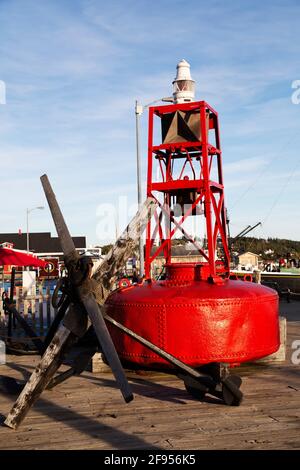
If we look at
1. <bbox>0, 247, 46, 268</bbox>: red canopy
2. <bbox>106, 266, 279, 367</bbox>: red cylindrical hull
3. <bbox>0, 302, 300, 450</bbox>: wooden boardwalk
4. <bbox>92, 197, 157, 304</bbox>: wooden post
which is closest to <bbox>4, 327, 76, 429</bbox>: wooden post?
Answer: <bbox>0, 302, 300, 450</bbox>: wooden boardwalk

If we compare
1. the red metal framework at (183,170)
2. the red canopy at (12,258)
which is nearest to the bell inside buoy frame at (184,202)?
the red metal framework at (183,170)

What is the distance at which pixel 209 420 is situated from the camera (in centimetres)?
677

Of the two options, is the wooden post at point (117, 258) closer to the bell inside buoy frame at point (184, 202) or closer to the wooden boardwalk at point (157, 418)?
the wooden boardwalk at point (157, 418)

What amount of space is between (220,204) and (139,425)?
5.63m

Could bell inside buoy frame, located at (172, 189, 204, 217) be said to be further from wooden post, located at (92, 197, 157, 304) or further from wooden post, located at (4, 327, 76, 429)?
wooden post, located at (4, 327, 76, 429)

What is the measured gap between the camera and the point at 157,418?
273 inches

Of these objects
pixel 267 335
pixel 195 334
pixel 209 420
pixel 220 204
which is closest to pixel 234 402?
pixel 209 420

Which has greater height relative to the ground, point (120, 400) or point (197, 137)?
point (197, 137)

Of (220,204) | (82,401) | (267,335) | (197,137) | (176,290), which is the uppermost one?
(197,137)

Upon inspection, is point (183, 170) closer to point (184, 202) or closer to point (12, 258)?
point (184, 202)

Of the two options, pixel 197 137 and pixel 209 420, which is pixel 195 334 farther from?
pixel 197 137

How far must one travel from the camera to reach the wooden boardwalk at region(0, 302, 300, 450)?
5.97 metres

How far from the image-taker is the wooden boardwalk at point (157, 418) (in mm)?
5969

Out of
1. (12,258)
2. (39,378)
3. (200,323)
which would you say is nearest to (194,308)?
(200,323)
